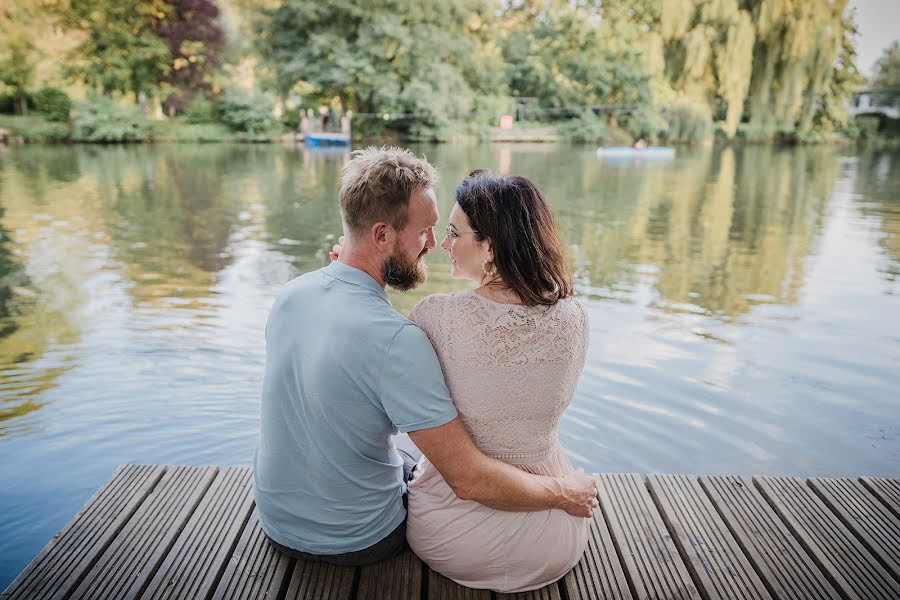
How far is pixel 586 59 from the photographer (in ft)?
95.3

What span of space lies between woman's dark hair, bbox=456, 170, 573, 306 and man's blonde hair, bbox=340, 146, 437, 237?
114 millimetres

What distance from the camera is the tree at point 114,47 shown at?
25.5 meters

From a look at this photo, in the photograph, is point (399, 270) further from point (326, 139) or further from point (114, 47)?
point (114, 47)

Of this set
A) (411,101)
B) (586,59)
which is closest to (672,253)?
(411,101)

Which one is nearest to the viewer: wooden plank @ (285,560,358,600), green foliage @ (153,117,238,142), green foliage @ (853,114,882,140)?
wooden plank @ (285,560,358,600)

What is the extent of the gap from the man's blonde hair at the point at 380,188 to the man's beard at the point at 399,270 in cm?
7

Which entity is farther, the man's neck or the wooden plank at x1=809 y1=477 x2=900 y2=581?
the wooden plank at x1=809 y1=477 x2=900 y2=581

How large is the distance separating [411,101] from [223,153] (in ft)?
25.1

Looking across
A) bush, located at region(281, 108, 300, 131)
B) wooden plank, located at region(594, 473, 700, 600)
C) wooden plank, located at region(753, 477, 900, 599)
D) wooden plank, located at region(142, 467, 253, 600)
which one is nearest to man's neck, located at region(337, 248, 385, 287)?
wooden plank, located at region(142, 467, 253, 600)

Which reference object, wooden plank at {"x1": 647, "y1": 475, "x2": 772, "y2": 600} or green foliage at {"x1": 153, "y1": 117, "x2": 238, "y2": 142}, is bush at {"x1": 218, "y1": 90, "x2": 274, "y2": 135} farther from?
wooden plank at {"x1": 647, "y1": 475, "x2": 772, "y2": 600}

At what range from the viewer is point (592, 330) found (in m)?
5.28

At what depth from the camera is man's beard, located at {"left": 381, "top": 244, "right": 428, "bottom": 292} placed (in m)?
1.58

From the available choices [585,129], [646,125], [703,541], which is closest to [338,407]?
[703,541]

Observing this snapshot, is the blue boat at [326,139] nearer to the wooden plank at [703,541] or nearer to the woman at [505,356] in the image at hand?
the wooden plank at [703,541]
